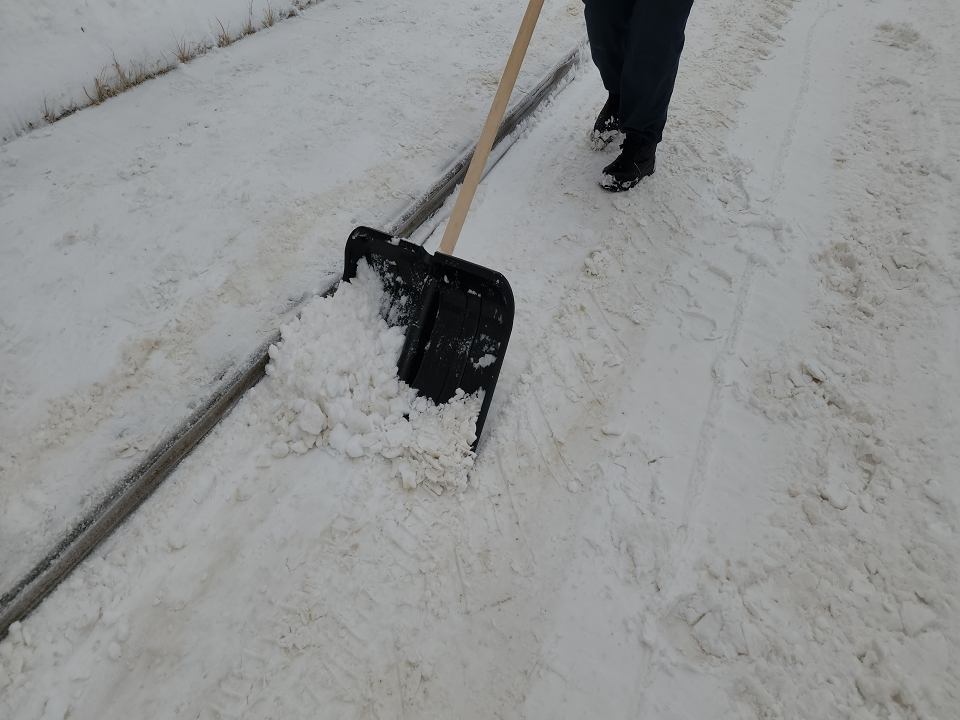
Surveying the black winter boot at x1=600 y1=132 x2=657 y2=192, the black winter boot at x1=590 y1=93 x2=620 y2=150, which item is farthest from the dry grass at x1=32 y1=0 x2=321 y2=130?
the black winter boot at x1=600 y1=132 x2=657 y2=192

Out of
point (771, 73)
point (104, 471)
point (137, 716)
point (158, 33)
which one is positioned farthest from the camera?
point (771, 73)

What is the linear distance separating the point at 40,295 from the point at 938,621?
289 centimetres

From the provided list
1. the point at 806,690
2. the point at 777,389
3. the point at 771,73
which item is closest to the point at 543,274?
the point at 777,389

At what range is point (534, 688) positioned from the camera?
1272 millimetres

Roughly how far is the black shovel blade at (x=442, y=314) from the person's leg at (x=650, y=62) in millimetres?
1294

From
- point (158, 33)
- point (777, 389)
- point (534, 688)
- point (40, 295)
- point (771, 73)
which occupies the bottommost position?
point (534, 688)

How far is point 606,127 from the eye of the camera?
9.12 ft

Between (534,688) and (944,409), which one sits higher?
(944,409)

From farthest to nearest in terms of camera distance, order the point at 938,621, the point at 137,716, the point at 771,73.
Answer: the point at 771,73
the point at 938,621
the point at 137,716

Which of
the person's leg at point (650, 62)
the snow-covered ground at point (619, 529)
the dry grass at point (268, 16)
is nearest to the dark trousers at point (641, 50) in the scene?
the person's leg at point (650, 62)

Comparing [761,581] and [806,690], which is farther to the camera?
[761,581]

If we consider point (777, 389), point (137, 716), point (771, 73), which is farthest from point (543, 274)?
point (771, 73)

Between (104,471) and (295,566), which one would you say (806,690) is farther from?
(104,471)

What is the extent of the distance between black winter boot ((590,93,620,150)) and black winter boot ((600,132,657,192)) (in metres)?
0.29
